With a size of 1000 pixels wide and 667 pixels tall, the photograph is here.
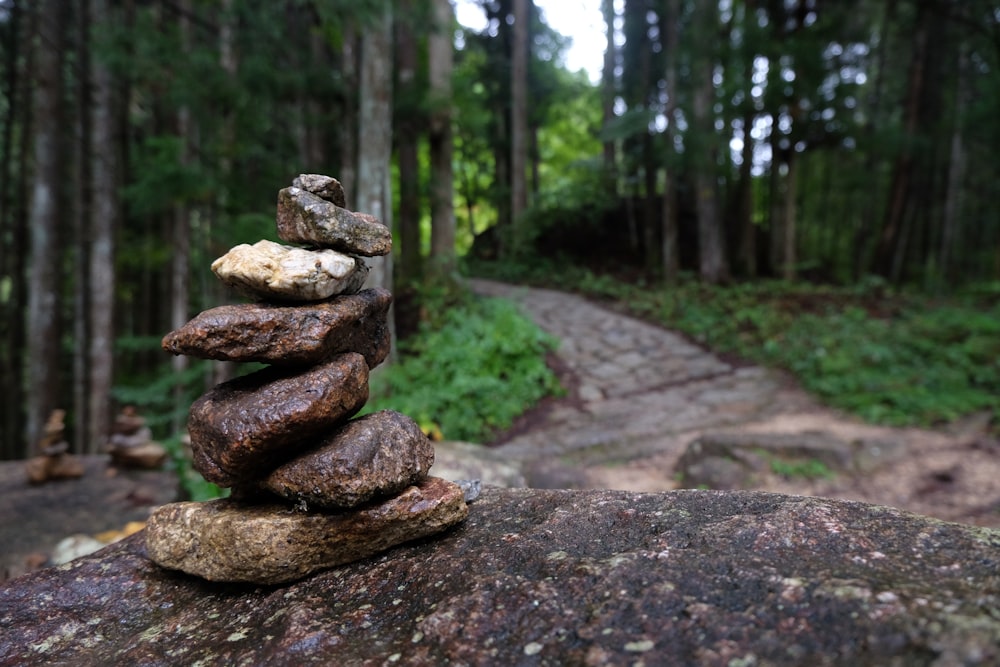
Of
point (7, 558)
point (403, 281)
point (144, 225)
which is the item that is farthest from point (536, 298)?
point (7, 558)

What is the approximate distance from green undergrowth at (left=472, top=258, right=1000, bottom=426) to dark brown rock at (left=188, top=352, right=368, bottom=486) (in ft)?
24.0

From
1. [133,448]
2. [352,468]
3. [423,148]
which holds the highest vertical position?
[423,148]

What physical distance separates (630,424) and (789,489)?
7.83 feet

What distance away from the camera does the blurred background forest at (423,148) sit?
25.9 ft

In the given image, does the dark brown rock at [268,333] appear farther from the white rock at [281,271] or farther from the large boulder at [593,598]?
the large boulder at [593,598]

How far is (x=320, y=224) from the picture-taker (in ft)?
7.48

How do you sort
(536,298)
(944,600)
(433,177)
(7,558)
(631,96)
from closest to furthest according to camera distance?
(944,600), (7,558), (433,177), (536,298), (631,96)

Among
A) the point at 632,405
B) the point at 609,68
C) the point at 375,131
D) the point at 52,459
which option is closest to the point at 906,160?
the point at 609,68

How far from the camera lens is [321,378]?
219cm

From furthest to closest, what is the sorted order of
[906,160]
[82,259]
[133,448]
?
[906,160] → [82,259] → [133,448]

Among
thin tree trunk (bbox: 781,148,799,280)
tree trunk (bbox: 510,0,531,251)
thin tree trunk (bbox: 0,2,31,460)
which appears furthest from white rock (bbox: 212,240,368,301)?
tree trunk (bbox: 510,0,531,251)

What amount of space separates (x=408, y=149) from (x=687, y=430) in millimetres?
7502

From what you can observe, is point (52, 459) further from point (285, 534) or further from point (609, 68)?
point (609, 68)

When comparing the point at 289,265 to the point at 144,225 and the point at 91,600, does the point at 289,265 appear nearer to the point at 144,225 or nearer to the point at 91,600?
the point at 91,600
